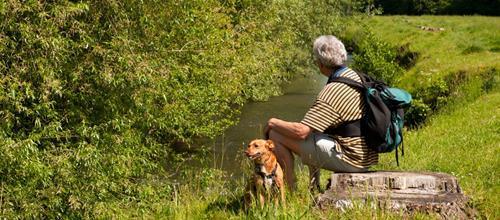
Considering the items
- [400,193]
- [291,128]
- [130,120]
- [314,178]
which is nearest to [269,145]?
[291,128]

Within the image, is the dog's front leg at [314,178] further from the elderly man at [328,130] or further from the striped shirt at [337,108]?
the striped shirt at [337,108]

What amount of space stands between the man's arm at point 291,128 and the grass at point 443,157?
0.55m

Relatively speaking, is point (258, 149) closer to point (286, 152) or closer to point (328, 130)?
point (286, 152)

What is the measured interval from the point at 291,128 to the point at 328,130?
0.41m

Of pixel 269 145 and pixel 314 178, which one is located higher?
pixel 269 145

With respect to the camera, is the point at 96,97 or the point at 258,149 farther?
the point at 96,97

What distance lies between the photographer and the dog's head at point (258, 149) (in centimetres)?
580

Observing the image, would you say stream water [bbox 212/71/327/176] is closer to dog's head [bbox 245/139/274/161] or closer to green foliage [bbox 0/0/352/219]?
green foliage [bbox 0/0/352/219]

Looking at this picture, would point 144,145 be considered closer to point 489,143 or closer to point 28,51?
point 28,51

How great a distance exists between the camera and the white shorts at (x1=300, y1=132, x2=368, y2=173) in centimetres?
614

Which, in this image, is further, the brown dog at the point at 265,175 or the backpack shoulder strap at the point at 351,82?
the backpack shoulder strap at the point at 351,82

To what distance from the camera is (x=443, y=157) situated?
9.35 metres

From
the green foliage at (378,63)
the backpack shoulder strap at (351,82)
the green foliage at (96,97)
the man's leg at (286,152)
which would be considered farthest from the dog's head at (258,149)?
the green foliage at (378,63)

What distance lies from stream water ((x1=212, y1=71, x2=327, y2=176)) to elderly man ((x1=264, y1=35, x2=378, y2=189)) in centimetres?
601
